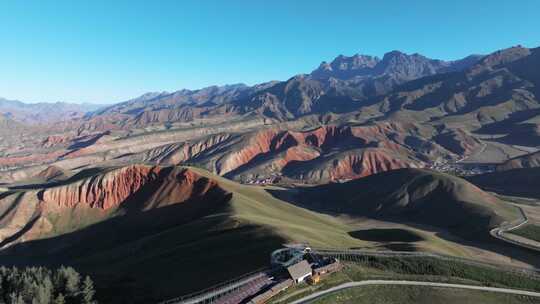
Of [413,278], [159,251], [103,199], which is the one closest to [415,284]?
[413,278]

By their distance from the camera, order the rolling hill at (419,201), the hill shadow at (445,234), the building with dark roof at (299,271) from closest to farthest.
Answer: the building with dark roof at (299,271)
the hill shadow at (445,234)
the rolling hill at (419,201)

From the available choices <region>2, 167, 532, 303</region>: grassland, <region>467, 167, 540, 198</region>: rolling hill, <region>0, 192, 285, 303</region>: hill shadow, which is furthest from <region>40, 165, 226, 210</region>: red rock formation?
<region>467, 167, 540, 198</region>: rolling hill

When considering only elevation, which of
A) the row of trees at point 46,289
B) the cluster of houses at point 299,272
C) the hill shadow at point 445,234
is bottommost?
the hill shadow at point 445,234

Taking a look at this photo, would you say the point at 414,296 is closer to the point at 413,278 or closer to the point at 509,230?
the point at 413,278

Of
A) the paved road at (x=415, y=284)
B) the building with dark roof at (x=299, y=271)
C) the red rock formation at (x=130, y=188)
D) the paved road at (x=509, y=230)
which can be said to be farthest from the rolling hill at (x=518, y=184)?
the building with dark roof at (x=299, y=271)

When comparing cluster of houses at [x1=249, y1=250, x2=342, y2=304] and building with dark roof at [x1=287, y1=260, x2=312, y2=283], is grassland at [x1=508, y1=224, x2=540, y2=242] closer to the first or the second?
cluster of houses at [x1=249, y1=250, x2=342, y2=304]

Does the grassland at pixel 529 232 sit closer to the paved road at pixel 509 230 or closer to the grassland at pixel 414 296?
the paved road at pixel 509 230
